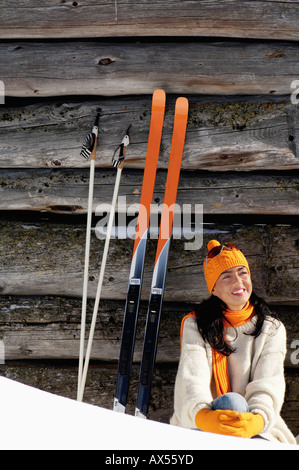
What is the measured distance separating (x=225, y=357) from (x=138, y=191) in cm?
92

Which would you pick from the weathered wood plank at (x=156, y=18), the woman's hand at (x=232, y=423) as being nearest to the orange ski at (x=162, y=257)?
the weathered wood plank at (x=156, y=18)

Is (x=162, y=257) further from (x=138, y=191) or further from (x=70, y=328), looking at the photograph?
(x=70, y=328)

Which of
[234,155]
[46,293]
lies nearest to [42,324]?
[46,293]

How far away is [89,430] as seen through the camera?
5.35 feet

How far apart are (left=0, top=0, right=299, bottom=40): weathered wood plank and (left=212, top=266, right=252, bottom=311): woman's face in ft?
3.76

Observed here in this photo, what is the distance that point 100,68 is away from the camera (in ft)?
7.64

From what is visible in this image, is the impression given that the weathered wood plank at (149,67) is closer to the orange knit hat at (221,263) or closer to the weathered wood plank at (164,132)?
the weathered wood plank at (164,132)

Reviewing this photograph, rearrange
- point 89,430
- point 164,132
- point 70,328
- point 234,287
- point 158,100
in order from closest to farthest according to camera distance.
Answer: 1. point 89,430
2. point 234,287
3. point 158,100
4. point 164,132
5. point 70,328

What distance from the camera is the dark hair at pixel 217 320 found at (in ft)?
6.63

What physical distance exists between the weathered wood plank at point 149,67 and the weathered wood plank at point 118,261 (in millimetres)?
698

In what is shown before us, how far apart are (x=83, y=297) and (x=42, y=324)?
359mm

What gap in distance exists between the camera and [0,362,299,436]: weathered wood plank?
2.49 meters

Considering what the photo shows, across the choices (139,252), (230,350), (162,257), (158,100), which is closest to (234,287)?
(230,350)

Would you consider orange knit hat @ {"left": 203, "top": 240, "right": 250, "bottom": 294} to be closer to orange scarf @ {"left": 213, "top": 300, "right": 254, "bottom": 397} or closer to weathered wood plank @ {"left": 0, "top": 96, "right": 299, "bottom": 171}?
orange scarf @ {"left": 213, "top": 300, "right": 254, "bottom": 397}
